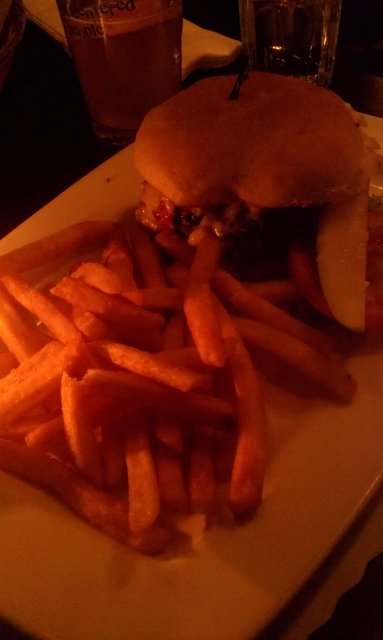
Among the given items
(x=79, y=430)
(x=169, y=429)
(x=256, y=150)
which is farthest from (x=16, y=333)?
(x=256, y=150)

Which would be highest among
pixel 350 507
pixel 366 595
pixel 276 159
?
pixel 276 159

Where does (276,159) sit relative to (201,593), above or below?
above

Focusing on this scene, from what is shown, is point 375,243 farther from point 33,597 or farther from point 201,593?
point 33,597

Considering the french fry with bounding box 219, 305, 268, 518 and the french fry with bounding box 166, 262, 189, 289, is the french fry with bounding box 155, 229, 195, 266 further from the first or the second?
the french fry with bounding box 219, 305, 268, 518

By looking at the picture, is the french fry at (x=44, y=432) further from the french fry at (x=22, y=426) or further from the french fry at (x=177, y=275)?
the french fry at (x=177, y=275)

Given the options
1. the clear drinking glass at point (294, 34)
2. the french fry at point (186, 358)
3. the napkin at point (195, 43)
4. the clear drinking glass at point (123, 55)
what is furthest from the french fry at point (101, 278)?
the clear drinking glass at point (294, 34)

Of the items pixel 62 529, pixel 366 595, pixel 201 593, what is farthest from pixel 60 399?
pixel 366 595
